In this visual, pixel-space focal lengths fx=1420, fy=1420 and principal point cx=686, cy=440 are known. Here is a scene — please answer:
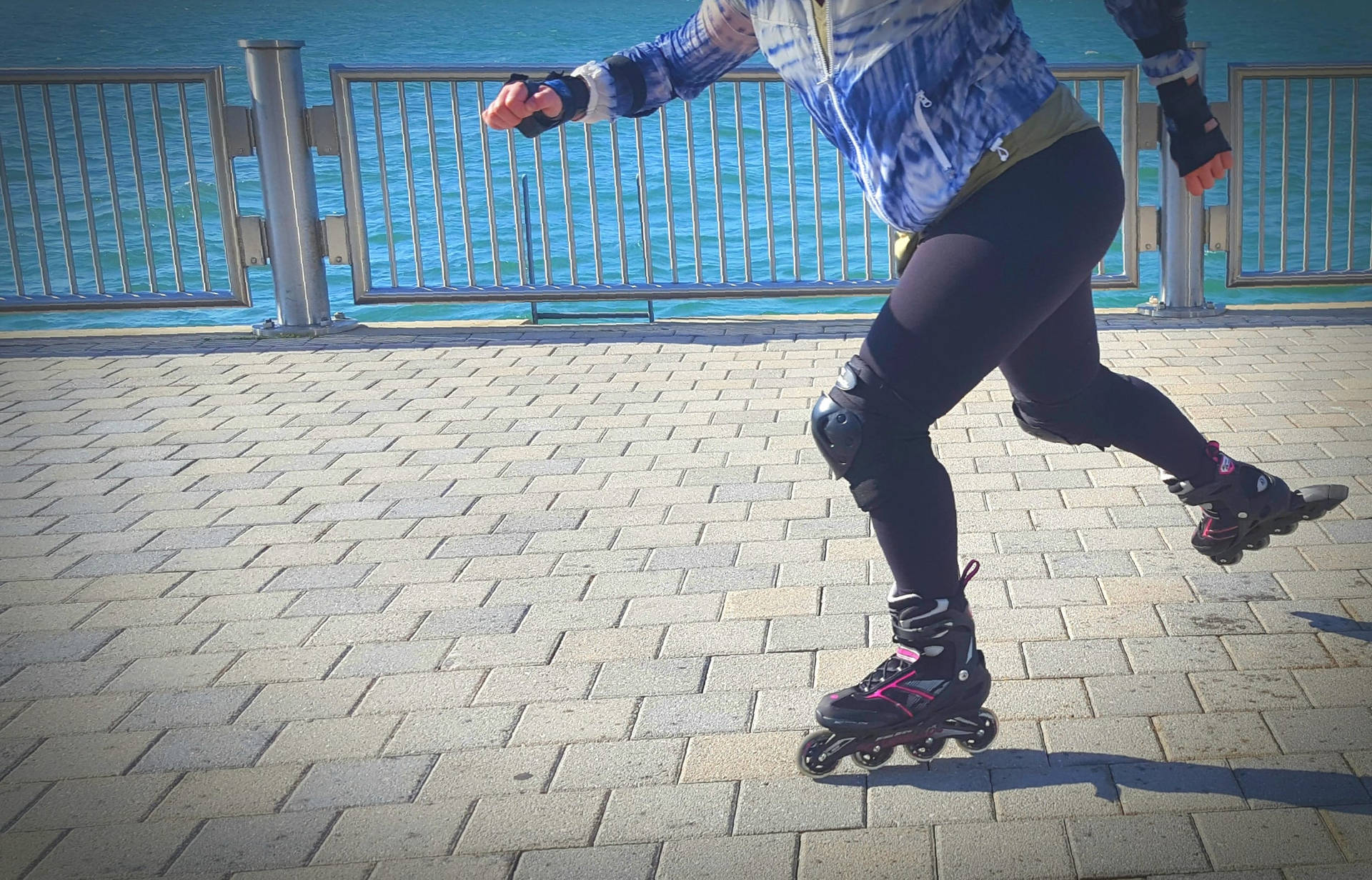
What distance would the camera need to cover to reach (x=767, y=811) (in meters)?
2.60

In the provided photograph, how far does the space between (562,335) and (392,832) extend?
195 inches

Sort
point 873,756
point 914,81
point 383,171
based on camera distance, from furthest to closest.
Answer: point 383,171
point 873,756
point 914,81

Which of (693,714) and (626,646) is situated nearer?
(693,714)

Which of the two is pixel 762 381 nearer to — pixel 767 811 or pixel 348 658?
pixel 348 658

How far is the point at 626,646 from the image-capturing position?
3.40 metres

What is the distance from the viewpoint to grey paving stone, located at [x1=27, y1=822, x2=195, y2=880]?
2.51m

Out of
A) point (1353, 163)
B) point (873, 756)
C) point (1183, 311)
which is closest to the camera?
point (873, 756)

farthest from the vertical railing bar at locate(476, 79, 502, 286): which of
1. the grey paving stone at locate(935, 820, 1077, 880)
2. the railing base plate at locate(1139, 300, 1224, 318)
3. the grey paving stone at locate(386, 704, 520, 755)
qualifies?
the grey paving stone at locate(935, 820, 1077, 880)

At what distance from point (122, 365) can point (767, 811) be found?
5398 millimetres

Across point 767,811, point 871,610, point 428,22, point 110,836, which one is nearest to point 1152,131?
point 871,610

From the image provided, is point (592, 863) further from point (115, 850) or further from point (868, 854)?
point (115, 850)

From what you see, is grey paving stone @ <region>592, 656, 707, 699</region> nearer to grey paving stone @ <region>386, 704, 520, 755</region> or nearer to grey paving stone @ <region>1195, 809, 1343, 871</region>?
grey paving stone @ <region>386, 704, 520, 755</region>

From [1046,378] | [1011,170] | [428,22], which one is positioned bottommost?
[1046,378]

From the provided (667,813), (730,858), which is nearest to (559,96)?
(667,813)
